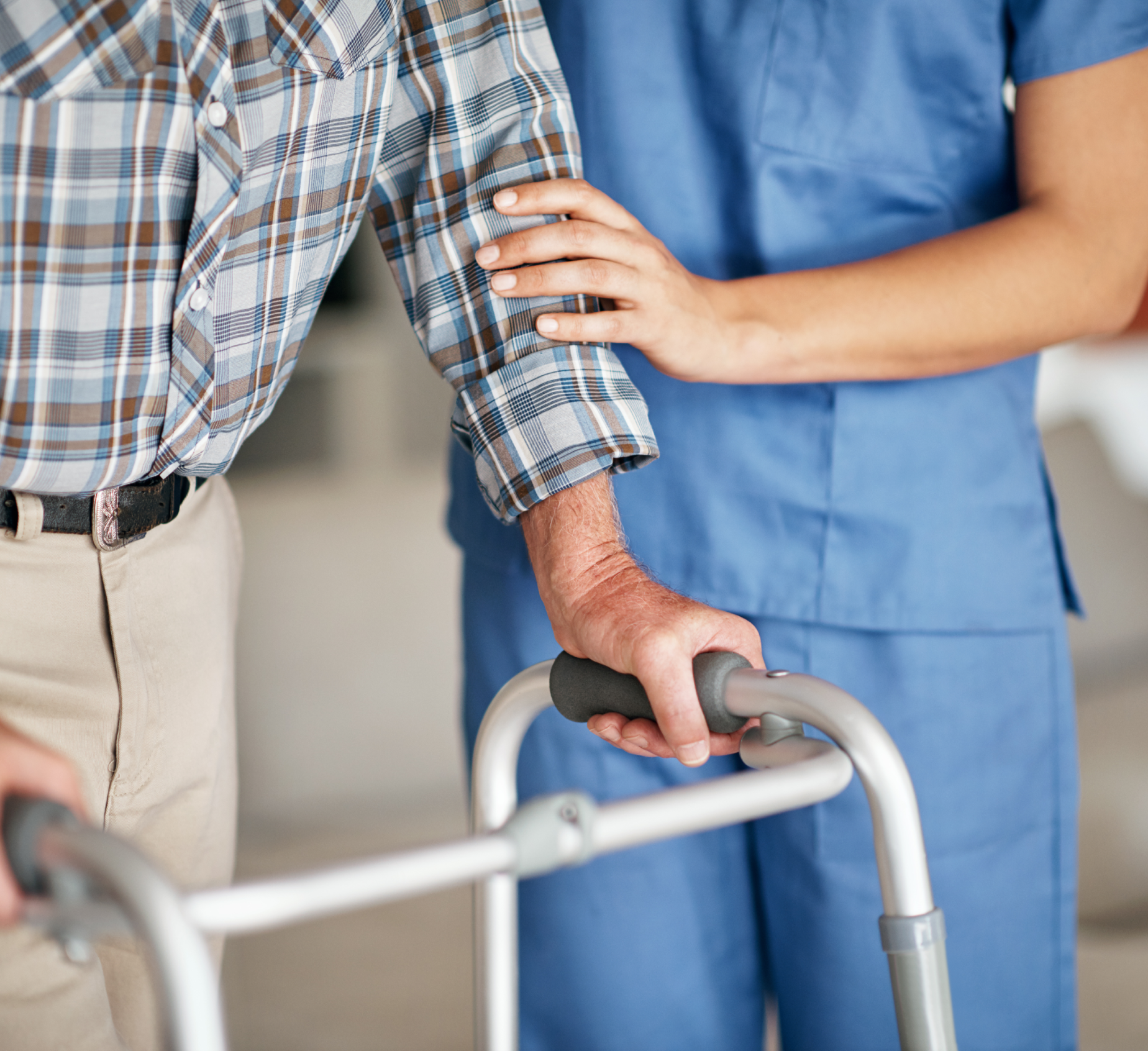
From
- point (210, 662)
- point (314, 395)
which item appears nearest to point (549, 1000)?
point (210, 662)

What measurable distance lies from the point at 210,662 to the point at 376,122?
0.44 meters

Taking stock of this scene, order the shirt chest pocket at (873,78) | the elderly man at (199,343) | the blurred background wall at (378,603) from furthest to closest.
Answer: the blurred background wall at (378,603)
the shirt chest pocket at (873,78)
the elderly man at (199,343)

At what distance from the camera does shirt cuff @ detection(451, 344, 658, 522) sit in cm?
75

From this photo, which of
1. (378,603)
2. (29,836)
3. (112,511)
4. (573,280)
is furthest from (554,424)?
(378,603)

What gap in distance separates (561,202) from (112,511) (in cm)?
38

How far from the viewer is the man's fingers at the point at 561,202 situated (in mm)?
748

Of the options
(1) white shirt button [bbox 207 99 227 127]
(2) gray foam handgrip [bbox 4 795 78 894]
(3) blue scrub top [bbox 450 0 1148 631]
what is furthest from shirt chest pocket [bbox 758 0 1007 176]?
(2) gray foam handgrip [bbox 4 795 78 894]

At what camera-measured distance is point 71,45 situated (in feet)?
2.01

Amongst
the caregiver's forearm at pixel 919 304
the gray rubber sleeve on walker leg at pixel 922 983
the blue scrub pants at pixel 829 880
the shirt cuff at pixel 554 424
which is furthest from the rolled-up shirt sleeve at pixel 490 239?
the gray rubber sleeve on walker leg at pixel 922 983

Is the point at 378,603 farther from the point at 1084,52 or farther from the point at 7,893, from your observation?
the point at 7,893

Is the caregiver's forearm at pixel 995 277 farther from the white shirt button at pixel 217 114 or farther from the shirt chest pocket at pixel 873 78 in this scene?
the white shirt button at pixel 217 114

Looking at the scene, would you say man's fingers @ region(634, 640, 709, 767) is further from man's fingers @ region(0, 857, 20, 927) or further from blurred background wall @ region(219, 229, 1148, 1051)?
blurred background wall @ region(219, 229, 1148, 1051)

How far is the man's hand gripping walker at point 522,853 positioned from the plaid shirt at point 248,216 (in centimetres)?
20

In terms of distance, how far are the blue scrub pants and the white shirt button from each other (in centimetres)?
45
